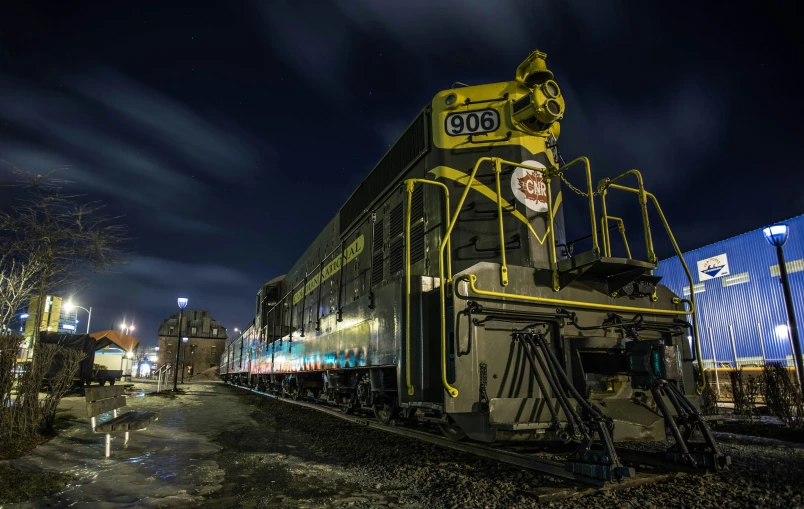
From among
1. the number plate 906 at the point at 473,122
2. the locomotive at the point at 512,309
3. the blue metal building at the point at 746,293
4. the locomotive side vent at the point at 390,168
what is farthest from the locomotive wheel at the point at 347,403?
the blue metal building at the point at 746,293

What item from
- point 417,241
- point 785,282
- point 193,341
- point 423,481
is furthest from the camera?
point 193,341

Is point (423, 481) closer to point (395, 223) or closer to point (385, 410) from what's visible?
point (385, 410)

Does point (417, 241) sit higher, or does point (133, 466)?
point (417, 241)

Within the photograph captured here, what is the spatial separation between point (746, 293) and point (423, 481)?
946 inches

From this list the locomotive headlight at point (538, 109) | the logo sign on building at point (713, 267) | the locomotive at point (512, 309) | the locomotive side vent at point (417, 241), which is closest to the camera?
the locomotive at point (512, 309)

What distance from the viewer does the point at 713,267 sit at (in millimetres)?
23875

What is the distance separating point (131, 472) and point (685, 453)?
4589 millimetres

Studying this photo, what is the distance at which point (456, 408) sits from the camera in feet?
12.5

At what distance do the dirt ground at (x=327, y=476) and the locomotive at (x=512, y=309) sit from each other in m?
0.33

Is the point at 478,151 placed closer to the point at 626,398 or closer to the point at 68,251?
the point at 626,398

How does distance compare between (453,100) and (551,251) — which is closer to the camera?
(551,251)

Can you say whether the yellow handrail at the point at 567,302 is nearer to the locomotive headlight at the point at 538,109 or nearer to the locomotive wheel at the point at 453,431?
the locomotive wheel at the point at 453,431

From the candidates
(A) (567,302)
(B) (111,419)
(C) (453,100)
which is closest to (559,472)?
(A) (567,302)

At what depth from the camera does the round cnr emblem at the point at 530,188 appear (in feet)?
17.4
